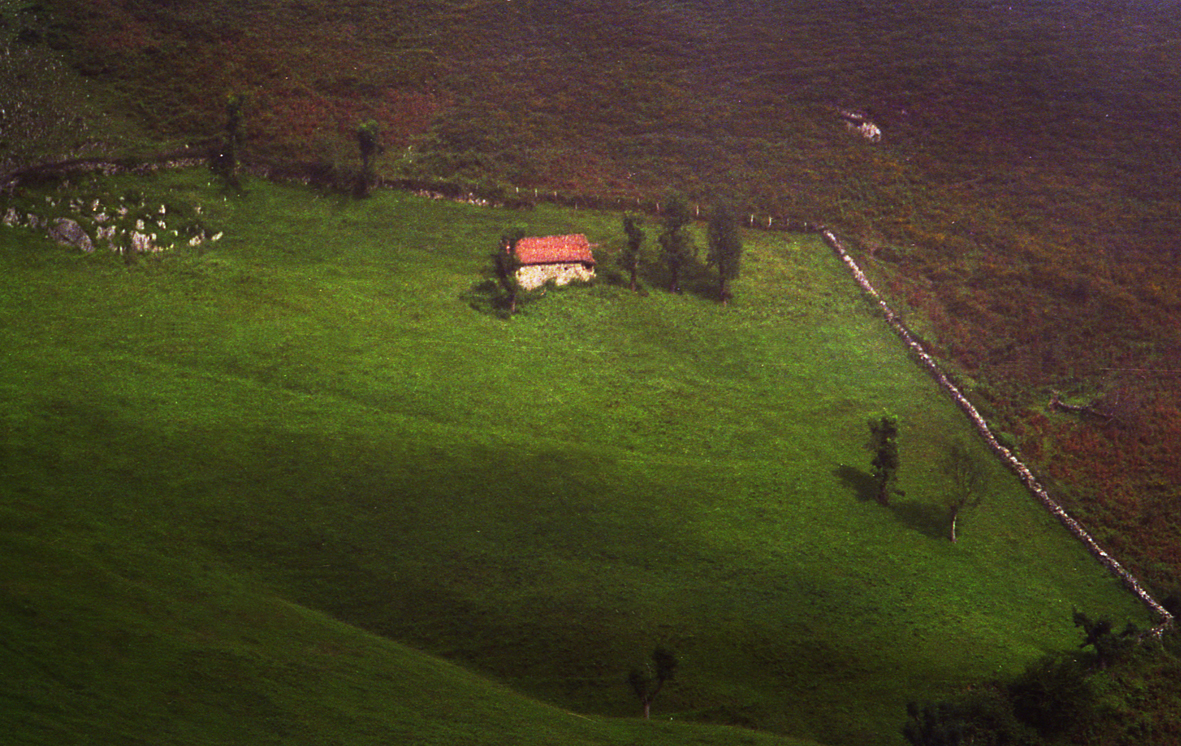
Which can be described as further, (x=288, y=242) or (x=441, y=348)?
(x=288, y=242)

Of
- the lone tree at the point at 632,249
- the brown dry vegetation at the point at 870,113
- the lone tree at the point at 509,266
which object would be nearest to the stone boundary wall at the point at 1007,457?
the brown dry vegetation at the point at 870,113

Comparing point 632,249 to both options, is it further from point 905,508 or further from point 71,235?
point 71,235

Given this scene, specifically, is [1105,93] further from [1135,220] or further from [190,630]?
[190,630]

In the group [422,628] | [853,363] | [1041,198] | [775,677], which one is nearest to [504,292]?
[853,363]

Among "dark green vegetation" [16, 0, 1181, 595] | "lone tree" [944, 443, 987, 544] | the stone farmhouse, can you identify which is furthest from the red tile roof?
"lone tree" [944, 443, 987, 544]

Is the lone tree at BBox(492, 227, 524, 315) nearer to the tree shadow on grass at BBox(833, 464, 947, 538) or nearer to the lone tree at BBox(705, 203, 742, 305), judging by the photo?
A: the lone tree at BBox(705, 203, 742, 305)

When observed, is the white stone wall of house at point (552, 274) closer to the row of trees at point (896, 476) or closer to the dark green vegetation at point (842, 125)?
the dark green vegetation at point (842, 125)
